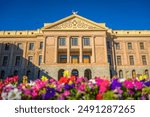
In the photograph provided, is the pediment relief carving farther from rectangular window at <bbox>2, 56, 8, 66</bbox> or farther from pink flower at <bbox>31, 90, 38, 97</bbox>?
pink flower at <bbox>31, 90, 38, 97</bbox>

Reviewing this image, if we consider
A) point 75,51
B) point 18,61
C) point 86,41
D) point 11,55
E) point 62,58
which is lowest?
point 18,61

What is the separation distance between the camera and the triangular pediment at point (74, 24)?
40594 millimetres

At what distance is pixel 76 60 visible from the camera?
40594 millimetres

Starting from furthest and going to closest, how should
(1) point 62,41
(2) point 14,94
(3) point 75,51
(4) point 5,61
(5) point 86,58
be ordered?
(4) point 5,61 → (5) point 86,58 → (3) point 75,51 → (1) point 62,41 → (2) point 14,94

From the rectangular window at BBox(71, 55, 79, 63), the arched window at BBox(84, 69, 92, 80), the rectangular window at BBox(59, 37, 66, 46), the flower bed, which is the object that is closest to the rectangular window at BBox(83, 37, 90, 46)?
the rectangular window at BBox(71, 55, 79, 63)

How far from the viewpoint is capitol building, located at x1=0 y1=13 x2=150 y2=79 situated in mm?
37125

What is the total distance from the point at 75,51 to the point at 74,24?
18.5 ft

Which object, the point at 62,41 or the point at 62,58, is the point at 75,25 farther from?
the point at 62,58

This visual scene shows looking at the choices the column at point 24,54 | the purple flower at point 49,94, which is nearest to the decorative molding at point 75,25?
the column at point 24,54

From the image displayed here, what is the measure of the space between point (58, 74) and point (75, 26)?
10862 mm

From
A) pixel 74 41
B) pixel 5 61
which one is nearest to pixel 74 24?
pixel 74 41

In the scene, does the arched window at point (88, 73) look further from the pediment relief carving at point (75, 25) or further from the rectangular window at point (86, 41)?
the pediment relief carving at point (75, 25)

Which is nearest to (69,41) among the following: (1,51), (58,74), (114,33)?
(58,74)

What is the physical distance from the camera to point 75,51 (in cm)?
4066
